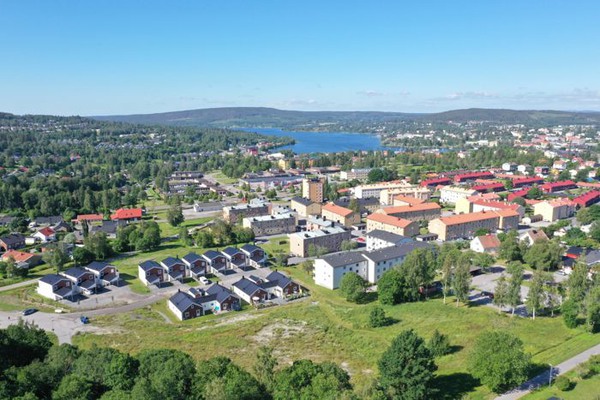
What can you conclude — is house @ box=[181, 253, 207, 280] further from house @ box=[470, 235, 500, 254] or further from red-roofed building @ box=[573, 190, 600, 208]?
red-roofed building @ box=[573, 190, 600, 208]

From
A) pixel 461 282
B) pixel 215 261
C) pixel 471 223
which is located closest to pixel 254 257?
pixel 215 261

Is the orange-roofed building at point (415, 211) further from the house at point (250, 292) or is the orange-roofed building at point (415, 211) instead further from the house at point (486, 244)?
the house at point (250, 292)

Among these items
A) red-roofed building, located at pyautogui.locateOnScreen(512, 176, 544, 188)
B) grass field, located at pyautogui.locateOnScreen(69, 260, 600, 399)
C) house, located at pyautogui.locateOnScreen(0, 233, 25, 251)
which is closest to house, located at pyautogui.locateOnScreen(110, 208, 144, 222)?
house, located at pyautogui.locateOnScreen(0, 233, 25, 251)

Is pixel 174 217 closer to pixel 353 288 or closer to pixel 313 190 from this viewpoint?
pixel 313 190

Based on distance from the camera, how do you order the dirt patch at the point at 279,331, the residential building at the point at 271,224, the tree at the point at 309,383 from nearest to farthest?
the tree at the point at 309,383
the dirt patch at the point at 279,331
the residential building at the point at 271,224

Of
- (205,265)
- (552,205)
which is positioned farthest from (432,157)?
(205,265)

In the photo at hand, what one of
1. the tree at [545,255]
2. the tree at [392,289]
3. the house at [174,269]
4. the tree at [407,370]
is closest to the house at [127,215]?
the house at [174,269]
